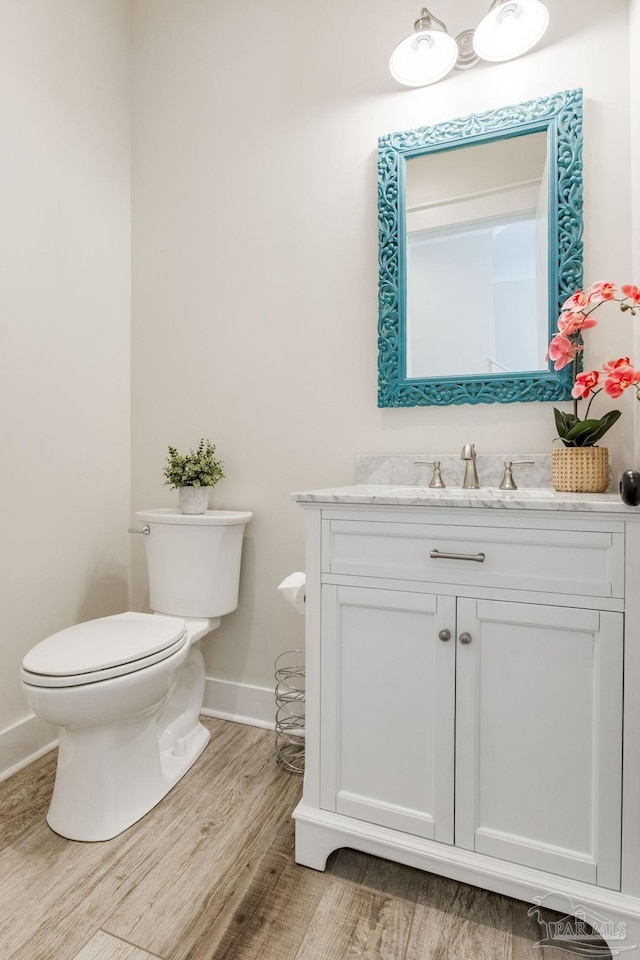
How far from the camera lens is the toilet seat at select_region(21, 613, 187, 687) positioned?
1.25 metres

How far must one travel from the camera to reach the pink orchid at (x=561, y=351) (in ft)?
4.49

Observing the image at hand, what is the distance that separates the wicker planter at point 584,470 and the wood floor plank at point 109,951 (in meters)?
1.37

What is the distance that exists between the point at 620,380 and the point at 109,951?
5.31ft

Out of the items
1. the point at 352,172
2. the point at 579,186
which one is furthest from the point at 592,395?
the point at 352,172

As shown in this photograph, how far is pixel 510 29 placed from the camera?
4.84ft

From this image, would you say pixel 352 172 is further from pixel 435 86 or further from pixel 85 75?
pixel 85 75

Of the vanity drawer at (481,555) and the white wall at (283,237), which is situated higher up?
the white wall at (283,237)

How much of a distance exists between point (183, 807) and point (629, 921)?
1072 mm

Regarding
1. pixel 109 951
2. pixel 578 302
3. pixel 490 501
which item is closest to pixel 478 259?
pixel 578 302

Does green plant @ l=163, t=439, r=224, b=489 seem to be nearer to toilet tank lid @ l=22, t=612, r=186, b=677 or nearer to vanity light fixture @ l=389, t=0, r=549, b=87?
toilet tank lid @ l=22, t=612, r=186, b=677

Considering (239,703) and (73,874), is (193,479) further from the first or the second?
(73,874)

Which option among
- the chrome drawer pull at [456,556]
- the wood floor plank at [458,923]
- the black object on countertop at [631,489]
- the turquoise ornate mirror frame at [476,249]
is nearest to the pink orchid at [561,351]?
the turquoise ornate mirror frame at [476,249]

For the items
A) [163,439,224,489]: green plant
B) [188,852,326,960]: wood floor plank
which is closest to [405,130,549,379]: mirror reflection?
[163,439,224,489]: green plant

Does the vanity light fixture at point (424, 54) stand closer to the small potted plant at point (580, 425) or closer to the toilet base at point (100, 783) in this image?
the small potted plant at point (580, 425)
